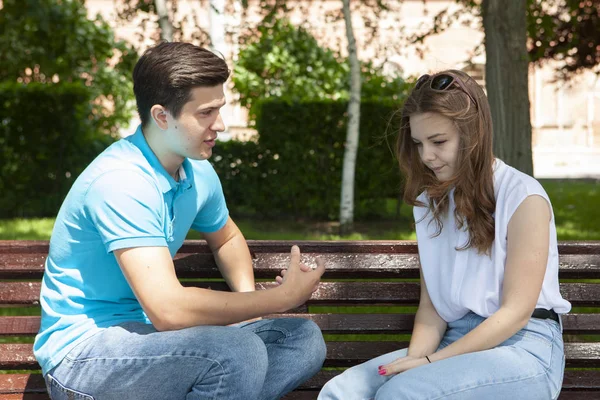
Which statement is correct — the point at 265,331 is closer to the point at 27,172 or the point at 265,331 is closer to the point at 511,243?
the point at 511,243

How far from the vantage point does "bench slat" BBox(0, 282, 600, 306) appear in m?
3.18

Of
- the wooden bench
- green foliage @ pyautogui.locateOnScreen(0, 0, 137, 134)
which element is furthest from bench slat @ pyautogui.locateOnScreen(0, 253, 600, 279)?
green foliage @ pyautogui.locateOnScreen(0, 0, 137, 134)

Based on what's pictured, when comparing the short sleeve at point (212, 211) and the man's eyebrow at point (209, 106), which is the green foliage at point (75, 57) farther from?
the man's eyebrow at point (209, 106)

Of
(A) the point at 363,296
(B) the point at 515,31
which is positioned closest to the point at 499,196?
(A) the point at 363,296

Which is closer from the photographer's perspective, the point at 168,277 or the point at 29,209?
the point at 168,277

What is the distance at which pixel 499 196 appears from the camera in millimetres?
2740

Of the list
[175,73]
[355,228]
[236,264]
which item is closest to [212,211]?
[236,264]

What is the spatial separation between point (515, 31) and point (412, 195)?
13.0 ft

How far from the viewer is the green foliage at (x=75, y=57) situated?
11773 mm

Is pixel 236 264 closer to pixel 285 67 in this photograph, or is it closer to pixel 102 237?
pixel 102 237

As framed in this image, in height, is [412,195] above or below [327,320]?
above

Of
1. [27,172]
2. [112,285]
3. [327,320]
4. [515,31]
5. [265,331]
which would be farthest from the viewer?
[27,172]

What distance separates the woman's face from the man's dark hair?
0.66 meters

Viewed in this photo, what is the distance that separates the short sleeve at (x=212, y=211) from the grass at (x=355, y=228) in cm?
525
